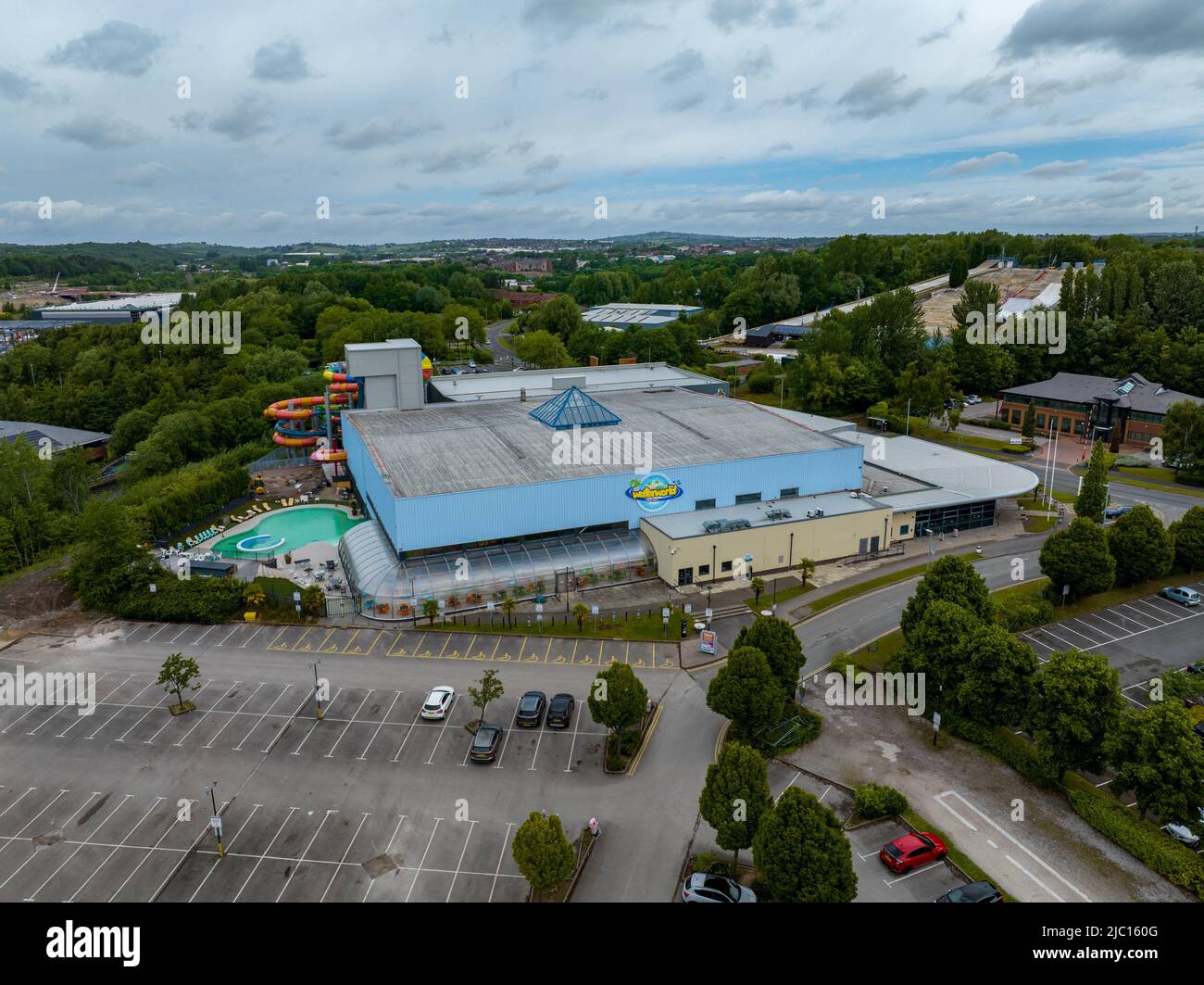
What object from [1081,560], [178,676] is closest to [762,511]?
[1081,560]

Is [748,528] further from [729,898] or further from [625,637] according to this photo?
[729,898]

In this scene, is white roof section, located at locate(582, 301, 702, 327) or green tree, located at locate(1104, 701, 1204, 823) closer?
green tree, located at locate(1104, 701, 1204, 823)

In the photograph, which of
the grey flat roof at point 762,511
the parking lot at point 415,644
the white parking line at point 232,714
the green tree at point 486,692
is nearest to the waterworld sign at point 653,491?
the grey flat roof at point 762,511

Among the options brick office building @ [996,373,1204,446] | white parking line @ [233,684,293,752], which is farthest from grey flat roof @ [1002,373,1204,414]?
white parking line @ [233,684,293,752]

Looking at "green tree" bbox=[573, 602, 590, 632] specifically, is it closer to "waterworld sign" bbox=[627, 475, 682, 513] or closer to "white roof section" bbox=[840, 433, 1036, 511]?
"waterworld sign" bbox=[627, 475, 682, 513]

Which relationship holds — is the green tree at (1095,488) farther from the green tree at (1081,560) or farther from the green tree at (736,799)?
the green tree at (736,799)
